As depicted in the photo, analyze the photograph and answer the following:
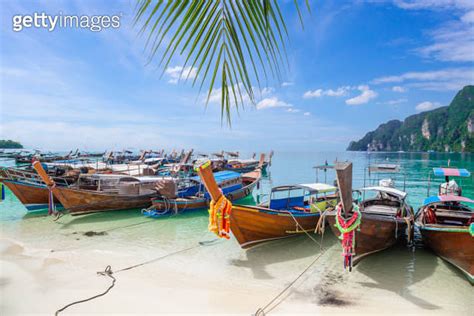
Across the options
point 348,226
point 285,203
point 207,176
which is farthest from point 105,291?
point 285,203

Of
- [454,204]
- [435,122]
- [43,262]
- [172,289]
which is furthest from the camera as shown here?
[435,122]

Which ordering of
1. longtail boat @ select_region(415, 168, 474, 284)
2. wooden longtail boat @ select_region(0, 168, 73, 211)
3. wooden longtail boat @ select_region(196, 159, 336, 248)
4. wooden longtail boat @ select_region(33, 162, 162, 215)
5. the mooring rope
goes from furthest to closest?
wooden longtail boat @ select_region(0, 168, 73, 211) < wooden longtail boat @ select_region(33, 162, 162, 215) < wooden longtail boat @ select_region(196, 159, 336, 248) < longtail boat @ select_region(415, 168, 474, 284) < the mooring rope

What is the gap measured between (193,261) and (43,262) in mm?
4741

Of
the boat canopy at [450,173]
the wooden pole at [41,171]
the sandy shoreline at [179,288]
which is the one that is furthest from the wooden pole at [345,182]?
the wooden pole at [41,171]

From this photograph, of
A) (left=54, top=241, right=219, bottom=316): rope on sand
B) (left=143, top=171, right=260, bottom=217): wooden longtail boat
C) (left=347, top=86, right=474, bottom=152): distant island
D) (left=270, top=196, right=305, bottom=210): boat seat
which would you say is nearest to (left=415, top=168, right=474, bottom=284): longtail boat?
(left=270, top=196, right=305, bottom=210): boat seat

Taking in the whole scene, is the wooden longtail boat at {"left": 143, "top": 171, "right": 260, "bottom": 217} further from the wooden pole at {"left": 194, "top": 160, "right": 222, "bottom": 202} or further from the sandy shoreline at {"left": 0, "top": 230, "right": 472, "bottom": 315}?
the wooden pole at {"left": 194, "top": 160, "right": 222, "bottom": 202}

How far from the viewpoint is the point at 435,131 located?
420 feet

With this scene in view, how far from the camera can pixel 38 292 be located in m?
A: 7.01

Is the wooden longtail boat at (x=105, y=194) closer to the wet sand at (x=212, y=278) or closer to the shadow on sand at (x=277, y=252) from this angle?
the wet sand at (x=212, y=278)

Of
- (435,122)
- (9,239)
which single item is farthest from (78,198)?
(435,122)

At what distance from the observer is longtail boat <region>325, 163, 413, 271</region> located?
6554mm

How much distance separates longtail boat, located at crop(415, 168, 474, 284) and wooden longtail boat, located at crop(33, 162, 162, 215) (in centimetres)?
1301

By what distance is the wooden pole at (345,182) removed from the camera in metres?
5.88

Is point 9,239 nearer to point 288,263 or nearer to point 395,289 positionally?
point 288,263
